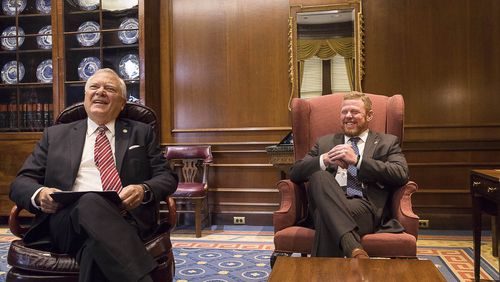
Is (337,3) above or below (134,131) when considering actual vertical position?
above

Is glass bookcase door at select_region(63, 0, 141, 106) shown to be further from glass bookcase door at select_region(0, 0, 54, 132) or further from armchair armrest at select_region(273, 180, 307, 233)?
armchair armrest at select_region(273, 180, 307, 233)

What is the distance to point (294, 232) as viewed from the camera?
7.29ft

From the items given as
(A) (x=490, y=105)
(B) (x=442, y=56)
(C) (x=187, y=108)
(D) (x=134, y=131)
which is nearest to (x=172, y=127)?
(C) (x=187, y=108)

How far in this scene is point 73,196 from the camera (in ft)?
5.89

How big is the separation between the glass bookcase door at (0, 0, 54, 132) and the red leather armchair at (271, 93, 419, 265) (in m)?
3.21

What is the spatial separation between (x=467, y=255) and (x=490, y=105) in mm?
1669

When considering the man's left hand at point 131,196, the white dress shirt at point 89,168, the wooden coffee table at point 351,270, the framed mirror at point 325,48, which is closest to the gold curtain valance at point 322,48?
the framed mirror at point 325,48

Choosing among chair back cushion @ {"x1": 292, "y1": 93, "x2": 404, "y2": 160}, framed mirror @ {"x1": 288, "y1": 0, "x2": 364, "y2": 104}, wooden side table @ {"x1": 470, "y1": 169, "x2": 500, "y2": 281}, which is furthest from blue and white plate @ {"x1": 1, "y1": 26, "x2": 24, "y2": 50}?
wooden side table @ {"x1": 470, "y1": 169, "x2": 500, "y2": 281}

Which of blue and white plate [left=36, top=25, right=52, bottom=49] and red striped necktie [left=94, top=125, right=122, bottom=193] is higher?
blue and white plate [left=36, top=25, right=52, bottom=49]

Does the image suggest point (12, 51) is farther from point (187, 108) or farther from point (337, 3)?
point (337, 3)

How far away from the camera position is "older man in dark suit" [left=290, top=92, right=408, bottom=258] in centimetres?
209

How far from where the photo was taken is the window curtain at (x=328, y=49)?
4.37 meters

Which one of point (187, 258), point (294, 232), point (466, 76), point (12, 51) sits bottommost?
point (187, 258)

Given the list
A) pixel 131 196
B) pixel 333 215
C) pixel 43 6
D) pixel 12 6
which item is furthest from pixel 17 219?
pixel 12 6
